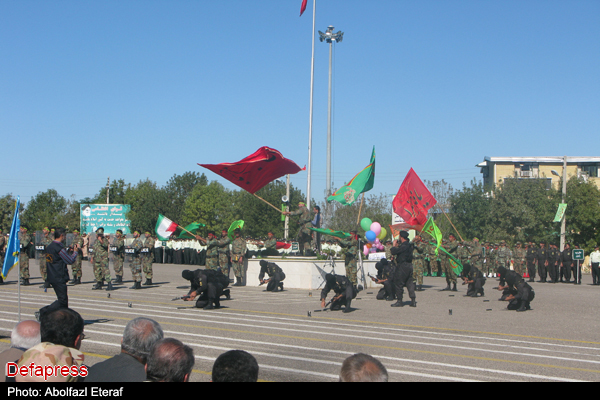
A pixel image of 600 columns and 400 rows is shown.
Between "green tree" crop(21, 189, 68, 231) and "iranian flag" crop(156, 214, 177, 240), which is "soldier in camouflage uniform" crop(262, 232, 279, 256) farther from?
"green tree" crop(21, 189, 68, 231)

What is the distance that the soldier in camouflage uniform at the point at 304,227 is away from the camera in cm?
2233

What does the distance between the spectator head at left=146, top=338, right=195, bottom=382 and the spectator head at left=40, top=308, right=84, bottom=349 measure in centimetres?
137

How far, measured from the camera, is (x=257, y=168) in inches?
843

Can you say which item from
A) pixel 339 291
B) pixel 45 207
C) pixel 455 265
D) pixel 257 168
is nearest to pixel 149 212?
pixel 45 207

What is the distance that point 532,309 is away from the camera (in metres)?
15.9

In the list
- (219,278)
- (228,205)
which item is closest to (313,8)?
(219,278)

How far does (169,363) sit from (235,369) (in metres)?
0.62

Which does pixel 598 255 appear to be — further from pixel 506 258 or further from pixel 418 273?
pixel 418 273

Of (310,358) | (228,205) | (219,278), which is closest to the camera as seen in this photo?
(310,358)

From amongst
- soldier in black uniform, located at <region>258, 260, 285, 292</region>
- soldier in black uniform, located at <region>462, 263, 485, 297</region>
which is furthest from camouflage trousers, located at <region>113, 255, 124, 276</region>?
soldier in black uniform, located at <region>462, 263, 485, 297</region>

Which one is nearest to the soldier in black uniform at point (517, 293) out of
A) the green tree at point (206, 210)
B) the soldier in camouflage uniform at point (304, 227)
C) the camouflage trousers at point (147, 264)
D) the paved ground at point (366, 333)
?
the paved ground at point (366, 333)

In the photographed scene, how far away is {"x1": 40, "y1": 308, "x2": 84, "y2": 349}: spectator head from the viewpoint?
4.86 meters

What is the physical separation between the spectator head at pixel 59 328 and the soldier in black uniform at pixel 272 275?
1546 centimetres

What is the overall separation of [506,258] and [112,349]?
24.7 meters
